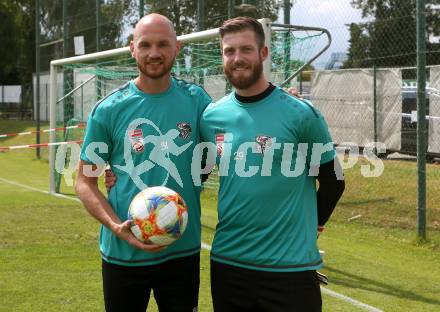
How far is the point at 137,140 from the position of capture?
3336mm

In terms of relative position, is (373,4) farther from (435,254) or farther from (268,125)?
(268,125)

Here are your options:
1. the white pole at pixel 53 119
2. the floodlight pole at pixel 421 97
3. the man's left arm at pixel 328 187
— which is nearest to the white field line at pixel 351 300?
the man's left arm at pixel 328 187

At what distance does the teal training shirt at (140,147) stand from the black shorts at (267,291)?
1.20ft

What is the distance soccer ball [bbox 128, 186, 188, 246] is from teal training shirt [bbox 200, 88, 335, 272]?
24 cm

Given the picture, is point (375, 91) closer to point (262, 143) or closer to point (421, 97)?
point (421, 97)

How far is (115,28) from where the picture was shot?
17.6 metres

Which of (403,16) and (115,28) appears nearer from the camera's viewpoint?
(403,16)

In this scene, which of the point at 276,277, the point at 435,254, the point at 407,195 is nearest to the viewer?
the point at 276,277

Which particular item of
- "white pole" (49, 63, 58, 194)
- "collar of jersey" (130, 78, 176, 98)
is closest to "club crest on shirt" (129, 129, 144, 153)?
"collar of jersey" (130, 78, 176, 98)

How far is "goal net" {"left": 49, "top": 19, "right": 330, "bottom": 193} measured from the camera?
9.08 meters

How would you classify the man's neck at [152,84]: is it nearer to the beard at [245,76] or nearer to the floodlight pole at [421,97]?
the beard at [245,76]

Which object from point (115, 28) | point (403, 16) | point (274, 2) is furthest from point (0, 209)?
point (115, 28)

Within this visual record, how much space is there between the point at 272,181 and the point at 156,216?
56cm

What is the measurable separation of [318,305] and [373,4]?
9.52 m
